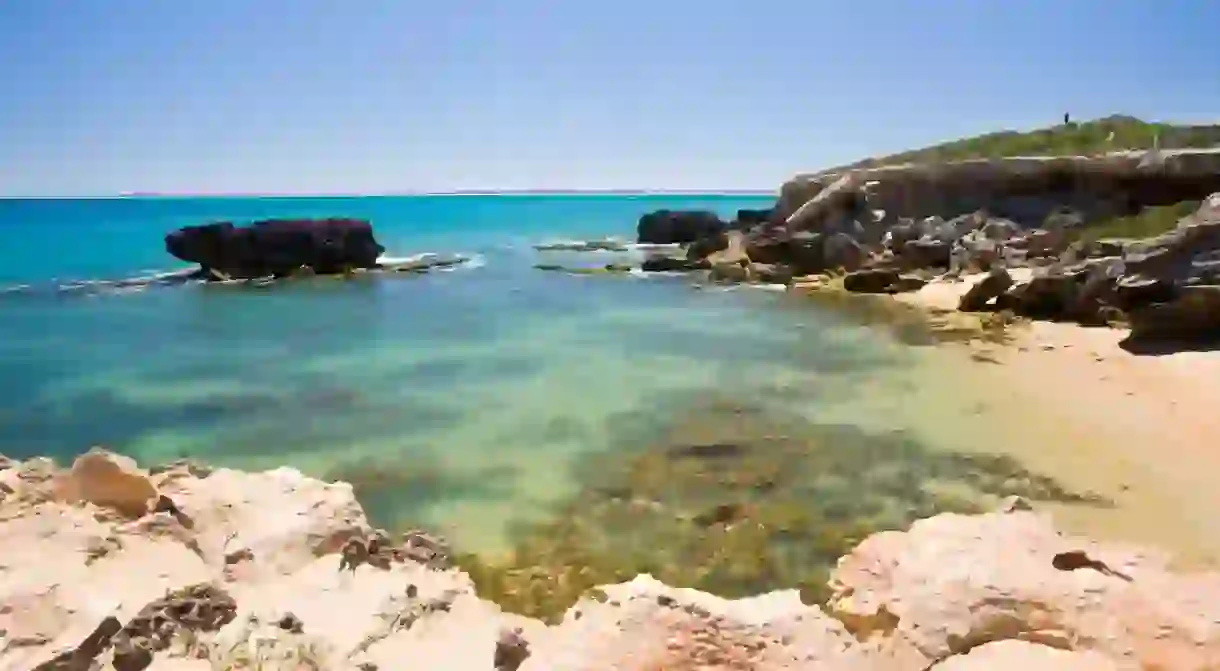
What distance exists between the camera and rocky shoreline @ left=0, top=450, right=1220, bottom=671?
449cm

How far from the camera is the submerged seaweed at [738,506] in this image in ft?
24.6

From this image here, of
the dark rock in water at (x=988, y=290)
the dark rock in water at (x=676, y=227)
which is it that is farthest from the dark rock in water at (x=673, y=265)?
the dark rock in water at (x=676, y=227)

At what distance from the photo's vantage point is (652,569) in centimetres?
762

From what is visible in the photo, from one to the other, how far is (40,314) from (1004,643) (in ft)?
99.4

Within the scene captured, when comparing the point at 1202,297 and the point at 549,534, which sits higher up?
the point at 1202,297

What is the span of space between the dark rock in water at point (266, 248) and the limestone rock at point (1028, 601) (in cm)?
3715

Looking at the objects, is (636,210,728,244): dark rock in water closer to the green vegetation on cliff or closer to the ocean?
the green vegetation on cliff

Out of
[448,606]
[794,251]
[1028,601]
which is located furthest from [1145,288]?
[448,606]

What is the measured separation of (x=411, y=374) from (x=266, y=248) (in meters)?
25.5

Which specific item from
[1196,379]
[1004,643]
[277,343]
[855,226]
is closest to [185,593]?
[1004,643]

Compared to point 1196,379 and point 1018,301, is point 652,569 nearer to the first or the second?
point 1196,379

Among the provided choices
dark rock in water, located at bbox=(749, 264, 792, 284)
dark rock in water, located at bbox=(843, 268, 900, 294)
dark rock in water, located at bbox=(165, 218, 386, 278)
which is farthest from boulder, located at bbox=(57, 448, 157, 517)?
dark rock in water, located at bbox=(165, 218, 386, 278)

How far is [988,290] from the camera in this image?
70.8 feet

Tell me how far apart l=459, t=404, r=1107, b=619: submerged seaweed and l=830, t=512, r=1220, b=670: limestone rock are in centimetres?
133
